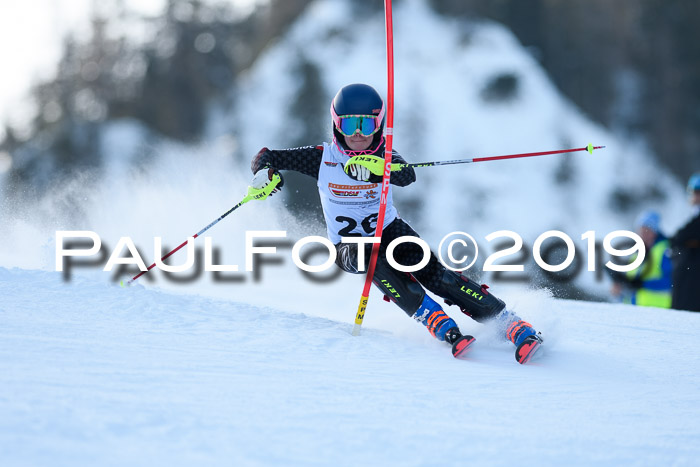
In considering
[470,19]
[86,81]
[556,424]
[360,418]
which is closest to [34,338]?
[360,418]

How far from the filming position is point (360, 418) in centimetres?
214

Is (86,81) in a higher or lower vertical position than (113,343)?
higher

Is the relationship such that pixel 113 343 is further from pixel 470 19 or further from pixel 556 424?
pixel 470 19

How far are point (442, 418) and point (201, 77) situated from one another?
24855 millimetres

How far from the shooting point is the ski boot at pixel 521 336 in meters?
3.10

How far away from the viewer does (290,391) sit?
2.33m

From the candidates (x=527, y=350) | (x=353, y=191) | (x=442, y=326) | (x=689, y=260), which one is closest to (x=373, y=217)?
(x=353, y=191)

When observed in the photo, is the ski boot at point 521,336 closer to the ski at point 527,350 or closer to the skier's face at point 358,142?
the ski at point 527,350

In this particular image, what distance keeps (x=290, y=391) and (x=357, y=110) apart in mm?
1588

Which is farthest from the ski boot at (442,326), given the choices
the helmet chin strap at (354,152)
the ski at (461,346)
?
the helmet chin strap at (354,152)

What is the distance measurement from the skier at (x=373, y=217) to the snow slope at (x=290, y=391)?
0.53 feet

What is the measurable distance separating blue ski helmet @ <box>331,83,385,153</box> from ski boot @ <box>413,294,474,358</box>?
0.91m

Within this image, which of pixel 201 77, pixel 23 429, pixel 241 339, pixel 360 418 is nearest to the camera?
pixel 23 429

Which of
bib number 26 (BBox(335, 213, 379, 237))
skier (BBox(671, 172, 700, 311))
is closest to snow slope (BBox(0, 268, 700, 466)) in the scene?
bib number 26 (BBox(335, 213, 379, 237))
